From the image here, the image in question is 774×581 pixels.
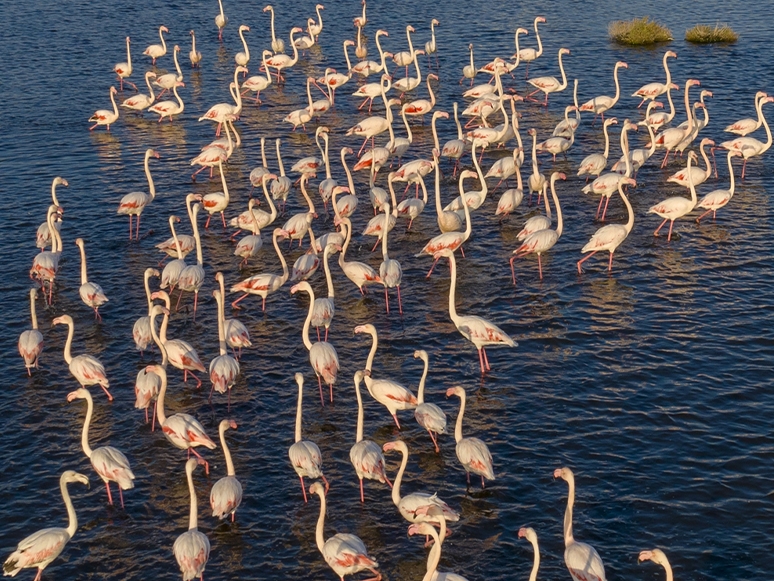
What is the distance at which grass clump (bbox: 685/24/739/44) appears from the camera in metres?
38.4

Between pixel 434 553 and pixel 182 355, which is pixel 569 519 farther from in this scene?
pixel 182 355

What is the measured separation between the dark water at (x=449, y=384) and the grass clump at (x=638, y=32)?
7.84 m

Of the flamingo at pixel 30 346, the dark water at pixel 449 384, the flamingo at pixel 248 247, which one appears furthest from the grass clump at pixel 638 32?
the flamingo at pixel 30 346

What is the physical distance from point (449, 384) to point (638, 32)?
2518cm

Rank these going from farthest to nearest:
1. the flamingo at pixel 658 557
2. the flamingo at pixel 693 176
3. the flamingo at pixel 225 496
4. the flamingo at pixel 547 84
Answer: the flamingo at pixel 547 84
the flamingo at pixel 693 176
the flamingo at pixel 225 496
the flamingo at pixel 658 557

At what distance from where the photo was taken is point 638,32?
3884 centimetres

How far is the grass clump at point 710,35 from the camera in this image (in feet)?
126

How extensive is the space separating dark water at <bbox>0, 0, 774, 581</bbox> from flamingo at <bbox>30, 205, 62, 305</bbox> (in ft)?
1.56

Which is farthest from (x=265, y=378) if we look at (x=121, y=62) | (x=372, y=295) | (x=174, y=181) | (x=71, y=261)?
(x=121, y=62)

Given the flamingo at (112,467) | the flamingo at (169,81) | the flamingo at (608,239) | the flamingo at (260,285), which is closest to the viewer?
Answer: the flamingo at (112,467)

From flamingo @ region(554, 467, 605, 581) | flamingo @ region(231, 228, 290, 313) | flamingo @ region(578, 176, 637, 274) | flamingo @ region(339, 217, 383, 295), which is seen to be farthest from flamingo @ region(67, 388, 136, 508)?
flamingo @ region(578, 176, 637, 274)

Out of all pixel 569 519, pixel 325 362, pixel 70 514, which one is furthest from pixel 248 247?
pixel 569 519

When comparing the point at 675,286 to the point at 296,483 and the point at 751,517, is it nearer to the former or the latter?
the point at 751,517

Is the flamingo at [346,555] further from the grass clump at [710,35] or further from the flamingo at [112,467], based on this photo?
the grass clump at [710,35]
